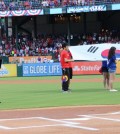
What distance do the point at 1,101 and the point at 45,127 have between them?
6.39m

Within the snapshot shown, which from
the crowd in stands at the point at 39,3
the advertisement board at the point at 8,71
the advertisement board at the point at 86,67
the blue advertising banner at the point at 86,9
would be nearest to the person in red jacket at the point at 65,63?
the advertisement board at the point at 86,67

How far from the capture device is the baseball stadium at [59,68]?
438 inches

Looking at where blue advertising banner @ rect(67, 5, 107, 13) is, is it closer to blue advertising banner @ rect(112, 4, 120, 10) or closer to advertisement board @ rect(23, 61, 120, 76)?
blue advertising banner @ rect(112, 4, 120, 10)

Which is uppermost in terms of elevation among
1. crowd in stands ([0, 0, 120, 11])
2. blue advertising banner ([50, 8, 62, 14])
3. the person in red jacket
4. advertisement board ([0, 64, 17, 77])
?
crowd in stands ([0, 0, 120, 11])

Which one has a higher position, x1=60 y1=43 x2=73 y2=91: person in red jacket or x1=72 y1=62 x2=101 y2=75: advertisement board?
x1=60 y1=43 x2=73 y2=91: person in red jacket

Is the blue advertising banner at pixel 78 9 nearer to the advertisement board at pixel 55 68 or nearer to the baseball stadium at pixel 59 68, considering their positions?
the baseball stadium at pixel 59 68

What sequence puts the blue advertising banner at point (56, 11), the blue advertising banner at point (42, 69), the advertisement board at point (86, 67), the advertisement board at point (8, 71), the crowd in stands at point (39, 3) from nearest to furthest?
the advertisement board at point (86, 67)
the blue advertising banner at point (42, 69)
the advertisement board at point (8, 71)
the crowd in stands at point (39, 3)
the blue advertising banner at point (56, 11)

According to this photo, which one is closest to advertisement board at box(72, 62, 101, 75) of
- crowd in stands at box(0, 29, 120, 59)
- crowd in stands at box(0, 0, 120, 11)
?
crowd in stands at box(0, 29, 120, 59)

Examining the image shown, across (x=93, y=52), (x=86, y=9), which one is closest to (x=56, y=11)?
(x=86, y=9)

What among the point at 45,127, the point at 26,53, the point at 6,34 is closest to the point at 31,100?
the point at 45,127

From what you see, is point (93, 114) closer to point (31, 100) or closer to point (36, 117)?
point (36, 117)

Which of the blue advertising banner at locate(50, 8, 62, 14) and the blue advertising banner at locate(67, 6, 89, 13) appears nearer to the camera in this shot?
the blue advertising banner at locate(67, 6, 89, 13)

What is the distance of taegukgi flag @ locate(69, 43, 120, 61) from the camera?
22473 mm

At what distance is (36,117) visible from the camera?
1170cm
